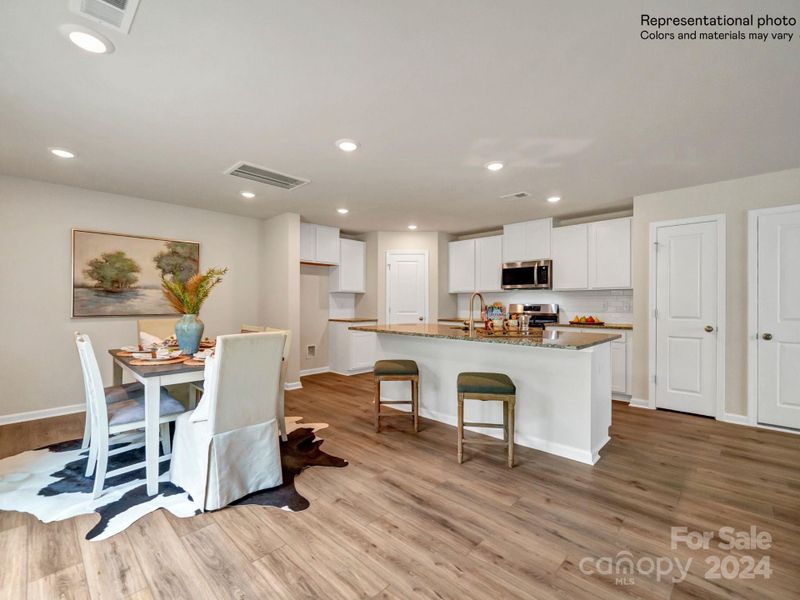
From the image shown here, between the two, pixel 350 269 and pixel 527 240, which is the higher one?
pixel 527 240

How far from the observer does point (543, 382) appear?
115 inches

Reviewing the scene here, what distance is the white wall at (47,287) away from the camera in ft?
11.8

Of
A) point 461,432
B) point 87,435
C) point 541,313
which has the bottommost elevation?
point 87,435

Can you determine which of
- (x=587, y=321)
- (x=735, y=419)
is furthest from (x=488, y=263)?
(x=735, y=419)

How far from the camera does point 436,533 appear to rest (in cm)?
187

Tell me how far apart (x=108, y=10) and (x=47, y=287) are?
354 cm

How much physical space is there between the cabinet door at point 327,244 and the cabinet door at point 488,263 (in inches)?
92.8

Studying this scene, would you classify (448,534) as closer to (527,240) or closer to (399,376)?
(399,376)

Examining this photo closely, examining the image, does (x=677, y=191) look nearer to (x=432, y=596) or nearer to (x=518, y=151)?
(x=518, y=151)

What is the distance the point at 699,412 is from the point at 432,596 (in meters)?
3.81

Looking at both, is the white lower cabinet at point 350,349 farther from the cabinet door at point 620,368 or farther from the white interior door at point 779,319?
the white interior door at point 779,319

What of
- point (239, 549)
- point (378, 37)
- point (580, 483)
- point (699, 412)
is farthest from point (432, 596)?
point (699, 412)

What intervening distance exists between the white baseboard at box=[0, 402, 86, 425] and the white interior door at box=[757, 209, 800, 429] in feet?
23.3

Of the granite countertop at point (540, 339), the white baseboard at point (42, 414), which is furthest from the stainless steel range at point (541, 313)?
the white baseboard at point (42, 414)
